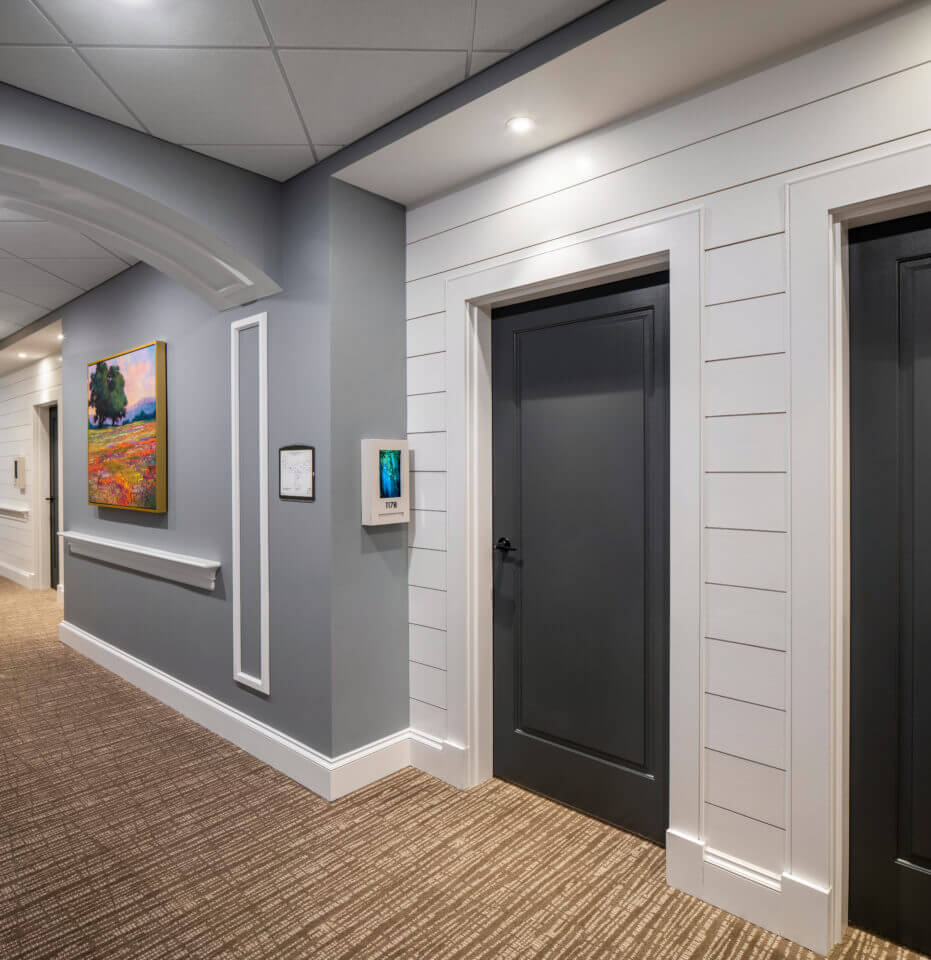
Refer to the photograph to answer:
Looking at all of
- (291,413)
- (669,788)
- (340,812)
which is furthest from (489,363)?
(340,812)

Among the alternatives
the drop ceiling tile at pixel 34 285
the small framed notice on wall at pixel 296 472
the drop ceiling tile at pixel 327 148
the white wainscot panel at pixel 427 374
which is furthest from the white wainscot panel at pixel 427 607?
the drop ceiling tile at pixel 34 285

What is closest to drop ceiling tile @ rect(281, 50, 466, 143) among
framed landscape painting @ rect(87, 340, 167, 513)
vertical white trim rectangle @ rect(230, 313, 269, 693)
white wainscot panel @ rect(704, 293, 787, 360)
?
vertical white trim rectangle @ rect(230, 313, 269, 693)

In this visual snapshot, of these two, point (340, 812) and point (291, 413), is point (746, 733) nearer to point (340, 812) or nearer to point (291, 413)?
point (340, 812)

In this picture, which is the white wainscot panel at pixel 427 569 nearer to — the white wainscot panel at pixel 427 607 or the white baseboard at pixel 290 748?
the white wainscot panel at pixel 427 607

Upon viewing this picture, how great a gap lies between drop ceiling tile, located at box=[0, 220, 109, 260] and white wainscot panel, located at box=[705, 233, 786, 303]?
10.1ft

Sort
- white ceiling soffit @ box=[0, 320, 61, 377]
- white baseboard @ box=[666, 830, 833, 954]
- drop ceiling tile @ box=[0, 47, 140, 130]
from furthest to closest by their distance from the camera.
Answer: white ceiling soffit @ box=[0, 320, 61, 377] → drop ceiling tile @ box=[0, 47, 140, 130] → white baseboard @ box=[666, 830, 833, 954]

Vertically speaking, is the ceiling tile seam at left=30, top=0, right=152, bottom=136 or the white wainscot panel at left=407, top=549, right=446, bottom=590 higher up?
the ceiling tile seam at left=30, top=0, right=152, bottom=136

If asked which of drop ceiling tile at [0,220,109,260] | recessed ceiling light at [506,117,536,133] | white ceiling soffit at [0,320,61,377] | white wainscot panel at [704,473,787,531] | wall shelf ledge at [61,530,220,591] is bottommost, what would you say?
wall shelf ledge at [61,530,220,591]

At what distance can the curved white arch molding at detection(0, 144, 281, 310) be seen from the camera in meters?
2.31

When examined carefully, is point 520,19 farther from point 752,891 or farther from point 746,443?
point 752,891

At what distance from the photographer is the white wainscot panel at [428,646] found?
277 centimetres

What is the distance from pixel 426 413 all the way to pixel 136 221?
4.60ft

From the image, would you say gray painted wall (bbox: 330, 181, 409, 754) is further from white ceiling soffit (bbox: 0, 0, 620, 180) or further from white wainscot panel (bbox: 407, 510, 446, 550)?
white ceiling soffit (bbox: 0, 0, 620, 180)

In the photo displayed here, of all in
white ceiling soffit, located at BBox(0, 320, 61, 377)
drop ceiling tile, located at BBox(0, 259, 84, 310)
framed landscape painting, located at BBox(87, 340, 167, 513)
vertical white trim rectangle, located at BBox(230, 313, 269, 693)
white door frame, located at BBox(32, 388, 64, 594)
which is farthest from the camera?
white door frame, located at BBox(32, 388, 64, 594)
